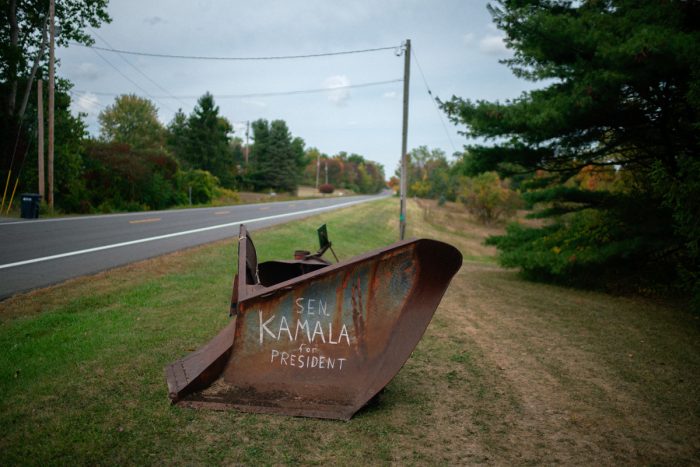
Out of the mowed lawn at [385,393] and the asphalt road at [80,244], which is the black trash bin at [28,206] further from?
the mowed lawn at [385,393]

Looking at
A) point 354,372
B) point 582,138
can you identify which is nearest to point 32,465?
point 354,372

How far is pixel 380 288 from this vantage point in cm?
335

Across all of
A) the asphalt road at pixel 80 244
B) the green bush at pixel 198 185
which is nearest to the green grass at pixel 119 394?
the asphalt road at pixel 80 244

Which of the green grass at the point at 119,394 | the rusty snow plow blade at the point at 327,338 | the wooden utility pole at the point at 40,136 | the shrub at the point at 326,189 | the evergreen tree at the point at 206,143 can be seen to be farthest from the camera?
the shrub at the point at 326,189

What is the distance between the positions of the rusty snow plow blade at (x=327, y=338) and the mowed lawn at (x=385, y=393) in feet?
0.50

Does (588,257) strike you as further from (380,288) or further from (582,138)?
(380,288)

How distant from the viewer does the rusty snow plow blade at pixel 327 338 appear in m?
3.34

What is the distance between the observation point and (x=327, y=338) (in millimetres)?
3385

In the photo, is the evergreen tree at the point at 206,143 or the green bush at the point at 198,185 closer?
the green bush at the point at 198,185

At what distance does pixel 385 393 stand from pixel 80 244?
921 cm

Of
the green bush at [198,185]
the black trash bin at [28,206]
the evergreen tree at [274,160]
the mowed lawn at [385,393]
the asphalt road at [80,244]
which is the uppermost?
the evergreen tree at [274,160]

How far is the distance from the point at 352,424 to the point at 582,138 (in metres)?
8.71

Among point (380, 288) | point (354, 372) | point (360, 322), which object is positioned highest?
point (380, 288)

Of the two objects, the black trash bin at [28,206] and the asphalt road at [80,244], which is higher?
the black trash bin at [28,206]
